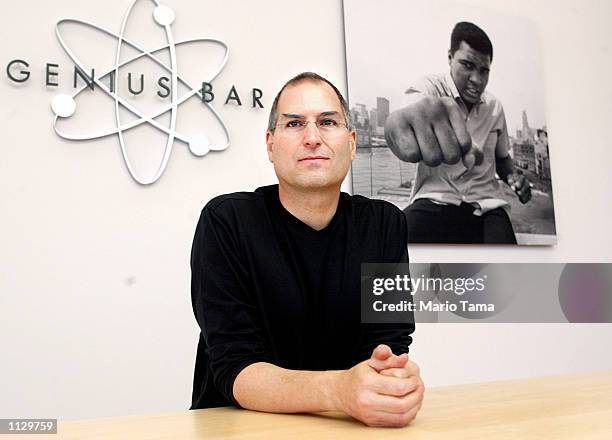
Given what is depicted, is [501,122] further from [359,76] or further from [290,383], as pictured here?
[290,383]

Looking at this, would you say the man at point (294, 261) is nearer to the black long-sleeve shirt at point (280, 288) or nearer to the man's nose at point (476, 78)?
the black long-sleeve shirt at point (280, 288)

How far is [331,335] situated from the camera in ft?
4.50

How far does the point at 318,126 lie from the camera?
1.46 metres

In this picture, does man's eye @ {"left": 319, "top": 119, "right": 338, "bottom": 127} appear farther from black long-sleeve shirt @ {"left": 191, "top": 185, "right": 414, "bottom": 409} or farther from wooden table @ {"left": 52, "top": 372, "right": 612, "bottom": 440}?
wooden table @ {"left": 52, "top": 372, "right": 612, "bottom": 440}

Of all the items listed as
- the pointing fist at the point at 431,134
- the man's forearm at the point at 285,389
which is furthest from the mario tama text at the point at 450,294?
the man's forearm at the point at 285,389

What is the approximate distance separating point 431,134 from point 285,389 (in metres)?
2.00

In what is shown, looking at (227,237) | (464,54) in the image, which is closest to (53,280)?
(227,237)

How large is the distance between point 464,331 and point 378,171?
2.78 ft

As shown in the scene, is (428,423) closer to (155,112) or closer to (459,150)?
(155,112)

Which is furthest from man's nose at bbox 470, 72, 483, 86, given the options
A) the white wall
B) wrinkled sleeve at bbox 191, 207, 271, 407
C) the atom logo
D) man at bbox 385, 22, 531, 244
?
wrinkled sleeve at bbox 191, 207, 271, 407

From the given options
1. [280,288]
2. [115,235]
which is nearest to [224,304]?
[280,288]

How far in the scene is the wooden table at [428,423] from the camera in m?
0.84

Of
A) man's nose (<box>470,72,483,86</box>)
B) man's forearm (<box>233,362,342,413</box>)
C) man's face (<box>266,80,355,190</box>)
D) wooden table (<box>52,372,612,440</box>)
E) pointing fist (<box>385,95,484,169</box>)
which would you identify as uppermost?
man's nose (<box>470,72,483,86</box>)

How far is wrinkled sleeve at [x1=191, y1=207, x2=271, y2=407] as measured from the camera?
3.87ft
